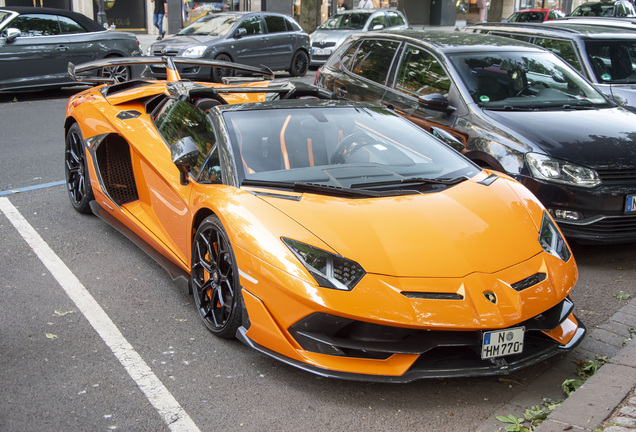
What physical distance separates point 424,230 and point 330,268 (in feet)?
1.87

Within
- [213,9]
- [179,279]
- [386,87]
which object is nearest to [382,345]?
[179,279]

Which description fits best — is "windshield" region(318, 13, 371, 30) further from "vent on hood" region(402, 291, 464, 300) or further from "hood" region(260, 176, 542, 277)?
"vent on hood" region(402, 291, 464, 300)

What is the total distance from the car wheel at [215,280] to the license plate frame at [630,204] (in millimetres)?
3074

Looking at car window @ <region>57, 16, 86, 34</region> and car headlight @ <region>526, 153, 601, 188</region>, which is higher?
car window @ <region>57, 16, 86, 34</region>

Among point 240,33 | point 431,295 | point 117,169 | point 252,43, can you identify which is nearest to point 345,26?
point 252,43

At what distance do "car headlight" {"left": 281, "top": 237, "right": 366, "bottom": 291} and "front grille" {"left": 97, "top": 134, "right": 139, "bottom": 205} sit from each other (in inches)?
90.2

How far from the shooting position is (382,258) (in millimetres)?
2990

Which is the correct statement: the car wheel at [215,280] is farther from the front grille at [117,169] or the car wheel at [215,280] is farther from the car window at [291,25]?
the car window at [291,25]

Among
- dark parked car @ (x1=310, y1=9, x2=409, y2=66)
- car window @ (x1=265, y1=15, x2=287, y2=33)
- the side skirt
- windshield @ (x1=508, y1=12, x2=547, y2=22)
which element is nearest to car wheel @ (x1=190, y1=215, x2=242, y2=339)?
the side skirt

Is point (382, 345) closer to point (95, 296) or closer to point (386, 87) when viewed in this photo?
point (95, 296)

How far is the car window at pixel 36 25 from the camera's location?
452 inches

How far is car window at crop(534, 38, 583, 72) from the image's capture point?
7.80 m

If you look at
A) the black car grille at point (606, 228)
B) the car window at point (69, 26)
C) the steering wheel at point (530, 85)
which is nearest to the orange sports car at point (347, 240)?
the black car grille at point (606, 228)

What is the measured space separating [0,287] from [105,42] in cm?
916
